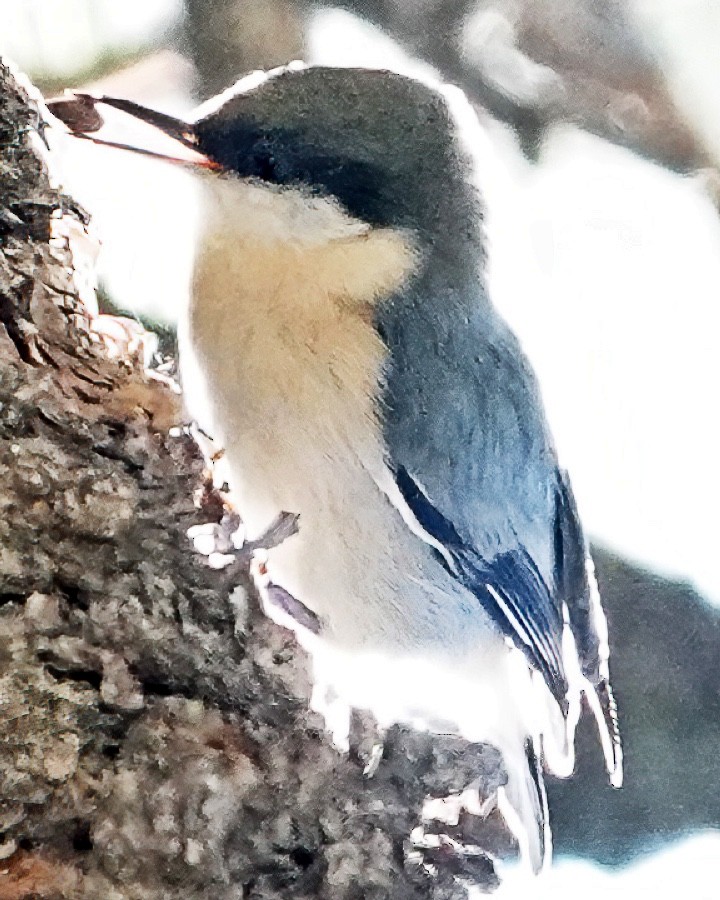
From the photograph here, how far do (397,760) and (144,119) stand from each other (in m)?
0.72

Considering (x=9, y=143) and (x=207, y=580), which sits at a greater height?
(x=9, y=143)

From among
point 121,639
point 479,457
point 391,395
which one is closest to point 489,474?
point 479,457

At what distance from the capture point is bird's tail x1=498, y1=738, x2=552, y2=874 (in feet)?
2.97

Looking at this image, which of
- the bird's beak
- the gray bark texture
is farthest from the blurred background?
the gray bark texture

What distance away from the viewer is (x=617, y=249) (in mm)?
881

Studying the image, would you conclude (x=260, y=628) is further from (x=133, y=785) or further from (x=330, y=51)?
(x=330, y=51)

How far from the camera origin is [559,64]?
882 mm

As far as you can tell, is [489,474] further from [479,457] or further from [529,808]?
[529,808]

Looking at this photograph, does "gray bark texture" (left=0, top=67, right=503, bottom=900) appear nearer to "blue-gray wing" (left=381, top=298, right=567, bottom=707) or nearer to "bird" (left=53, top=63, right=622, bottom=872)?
"bird" (left=53, top=63, right=622, bottom=872)

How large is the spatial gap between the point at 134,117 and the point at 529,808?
820 millimetres

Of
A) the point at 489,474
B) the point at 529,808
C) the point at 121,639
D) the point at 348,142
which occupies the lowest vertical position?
the point at 121,639

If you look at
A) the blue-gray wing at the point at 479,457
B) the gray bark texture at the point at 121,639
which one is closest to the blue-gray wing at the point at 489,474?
the blue-gray wing at the point at 479,457

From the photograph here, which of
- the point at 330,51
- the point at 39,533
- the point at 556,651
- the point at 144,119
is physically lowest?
the point at 39,533

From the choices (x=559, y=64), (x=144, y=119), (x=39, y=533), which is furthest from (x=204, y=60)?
(x=39, y=533)
